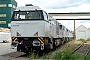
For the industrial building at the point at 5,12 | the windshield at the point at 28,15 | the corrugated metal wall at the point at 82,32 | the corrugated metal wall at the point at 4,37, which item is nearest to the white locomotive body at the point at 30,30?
the windshield at the point at 28,15

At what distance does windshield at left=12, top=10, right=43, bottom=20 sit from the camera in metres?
14.9

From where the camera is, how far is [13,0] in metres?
86.1

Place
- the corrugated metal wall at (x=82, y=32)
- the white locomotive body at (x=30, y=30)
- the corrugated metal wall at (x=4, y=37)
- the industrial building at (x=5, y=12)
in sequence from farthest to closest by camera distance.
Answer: the industrial building at (x=5, y=12)
the corrugated metal wall at (x=82, y=32)
the corrugated metal wall at (x=4, y=37)
the white locomotive body at (x=30, y=30)

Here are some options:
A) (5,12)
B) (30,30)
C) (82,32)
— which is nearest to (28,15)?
(30,30)

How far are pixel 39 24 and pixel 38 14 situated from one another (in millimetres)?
799

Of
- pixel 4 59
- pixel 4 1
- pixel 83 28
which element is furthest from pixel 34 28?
pixel 4 1

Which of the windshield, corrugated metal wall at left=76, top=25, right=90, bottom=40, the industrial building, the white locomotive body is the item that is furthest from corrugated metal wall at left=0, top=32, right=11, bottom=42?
the industrial building

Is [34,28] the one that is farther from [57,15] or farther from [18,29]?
[57,15]

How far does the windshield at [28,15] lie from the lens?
48.9 ft

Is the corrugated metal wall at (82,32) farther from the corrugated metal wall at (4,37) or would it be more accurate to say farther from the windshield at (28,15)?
the windshield at (28,15)

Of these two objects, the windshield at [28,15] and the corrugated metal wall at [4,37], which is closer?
the windshield at [28,15]

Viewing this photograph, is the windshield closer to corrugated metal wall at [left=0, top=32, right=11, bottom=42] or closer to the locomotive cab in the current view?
the locomotive cab

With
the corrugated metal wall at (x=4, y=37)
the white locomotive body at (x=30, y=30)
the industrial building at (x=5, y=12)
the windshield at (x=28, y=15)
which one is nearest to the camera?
the white locomotive body at (x=30, y=30)

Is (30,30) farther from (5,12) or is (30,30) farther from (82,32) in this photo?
(5,12)
